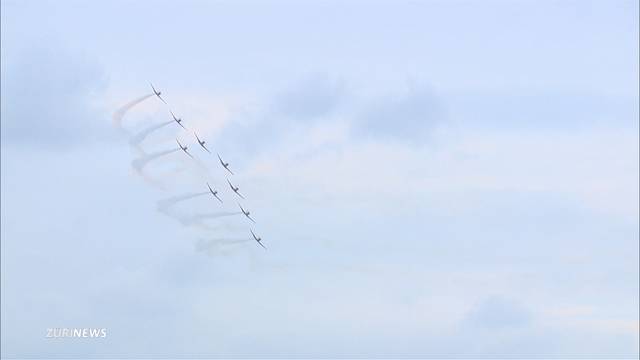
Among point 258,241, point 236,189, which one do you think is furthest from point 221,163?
point 258,241

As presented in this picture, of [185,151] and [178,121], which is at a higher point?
[178,121]

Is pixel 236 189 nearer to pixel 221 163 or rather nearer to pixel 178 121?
pixel 221 163

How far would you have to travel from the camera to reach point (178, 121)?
177625 millimetres

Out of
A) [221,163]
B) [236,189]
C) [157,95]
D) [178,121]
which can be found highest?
[157,95]

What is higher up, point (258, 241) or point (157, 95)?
point (157, 95)

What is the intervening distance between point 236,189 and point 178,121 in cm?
4291

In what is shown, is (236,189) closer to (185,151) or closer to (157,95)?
(185,151)

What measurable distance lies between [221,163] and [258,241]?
4235cm

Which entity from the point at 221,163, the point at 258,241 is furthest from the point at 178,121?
the point at 258,241

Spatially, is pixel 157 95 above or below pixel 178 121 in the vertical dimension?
above

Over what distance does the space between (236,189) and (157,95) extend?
198 ft

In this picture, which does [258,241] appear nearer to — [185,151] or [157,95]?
[185,151]

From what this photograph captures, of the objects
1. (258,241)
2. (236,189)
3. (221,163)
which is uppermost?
(221,163)

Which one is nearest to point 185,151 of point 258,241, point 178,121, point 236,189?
point 178,121
